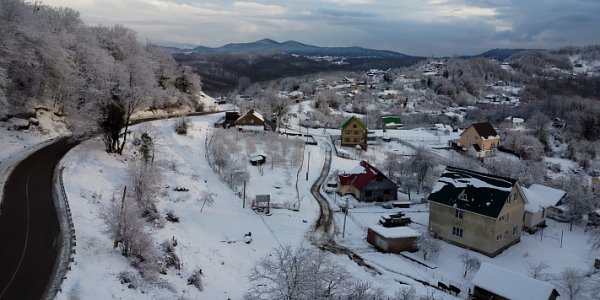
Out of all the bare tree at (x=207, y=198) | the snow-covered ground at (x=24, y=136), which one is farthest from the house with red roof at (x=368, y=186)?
the snow-covered ground at (x=24, y=136)

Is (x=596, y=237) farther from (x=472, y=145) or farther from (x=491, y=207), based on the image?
(x=472, y=145)

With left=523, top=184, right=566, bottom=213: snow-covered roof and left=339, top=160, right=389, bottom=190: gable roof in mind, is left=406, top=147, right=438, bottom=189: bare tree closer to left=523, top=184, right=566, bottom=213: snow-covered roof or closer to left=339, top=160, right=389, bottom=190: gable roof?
left=339, top=160, right=389, bottom=190: gable roof

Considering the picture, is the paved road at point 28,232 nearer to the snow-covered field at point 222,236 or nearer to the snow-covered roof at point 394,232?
the snow-covered field at point 222,236

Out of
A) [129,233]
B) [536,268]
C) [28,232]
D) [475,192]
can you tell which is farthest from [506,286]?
[28,232]

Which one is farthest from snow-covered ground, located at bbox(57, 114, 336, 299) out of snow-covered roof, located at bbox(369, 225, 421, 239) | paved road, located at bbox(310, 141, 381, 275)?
snow-covered roof, located at bbox(369, 225, 421, 239)

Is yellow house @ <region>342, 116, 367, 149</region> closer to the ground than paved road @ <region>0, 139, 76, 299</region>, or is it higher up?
closer to the ground

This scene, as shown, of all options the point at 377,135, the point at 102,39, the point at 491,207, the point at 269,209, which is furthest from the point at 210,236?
the point at 377,135

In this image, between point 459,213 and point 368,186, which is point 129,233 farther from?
point 368,186
